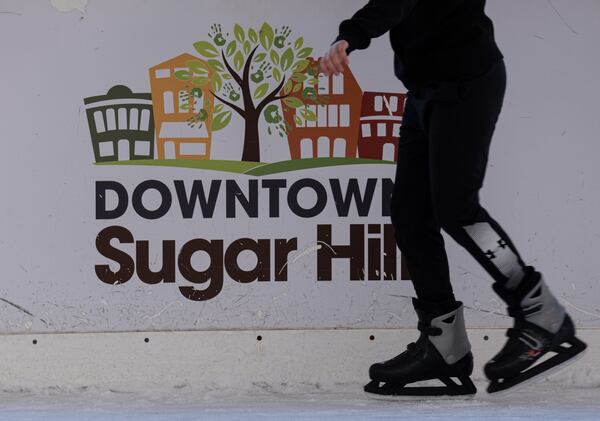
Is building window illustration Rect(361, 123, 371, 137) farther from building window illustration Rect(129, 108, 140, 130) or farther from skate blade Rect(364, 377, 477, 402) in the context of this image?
skate blade Rect(364, 377, 477, 402)

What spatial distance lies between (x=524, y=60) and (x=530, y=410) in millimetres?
1047

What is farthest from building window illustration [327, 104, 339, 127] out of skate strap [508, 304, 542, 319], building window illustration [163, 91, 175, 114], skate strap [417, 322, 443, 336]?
skate strap [508, 304, 542, 319]

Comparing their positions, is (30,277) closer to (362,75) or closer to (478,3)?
(362,75)

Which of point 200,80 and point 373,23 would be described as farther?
point 200,80

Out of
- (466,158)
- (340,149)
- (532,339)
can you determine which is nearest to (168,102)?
(340,149)

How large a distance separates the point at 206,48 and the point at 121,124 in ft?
1.06

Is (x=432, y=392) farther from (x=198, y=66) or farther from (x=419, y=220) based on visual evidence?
(x=198, y=66)

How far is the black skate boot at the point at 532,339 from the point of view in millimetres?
1998

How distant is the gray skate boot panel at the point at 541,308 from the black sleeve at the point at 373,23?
0.67 metres

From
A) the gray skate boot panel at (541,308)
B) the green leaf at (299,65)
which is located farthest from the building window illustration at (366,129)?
the gray skate boot panel at (541,308)

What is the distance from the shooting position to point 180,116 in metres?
2.58

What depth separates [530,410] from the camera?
2.01 metres

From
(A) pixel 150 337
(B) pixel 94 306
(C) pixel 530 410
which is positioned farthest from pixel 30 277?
(C) pixel 530 410

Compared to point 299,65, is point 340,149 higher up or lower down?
lower down
